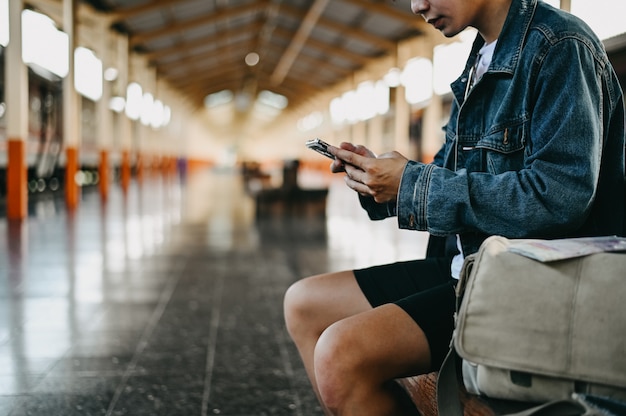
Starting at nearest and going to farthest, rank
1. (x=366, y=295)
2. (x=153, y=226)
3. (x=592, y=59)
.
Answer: (x=592, y=59)
(x=366, y=295)
(x=153, y=226)

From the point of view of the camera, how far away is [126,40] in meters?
16.9

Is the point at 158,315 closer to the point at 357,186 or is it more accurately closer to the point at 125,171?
the point at 357,186

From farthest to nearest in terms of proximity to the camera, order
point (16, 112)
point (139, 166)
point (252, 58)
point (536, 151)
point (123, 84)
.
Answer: point (252, 58), point (139, 166), point (123, 84), point (16, 112), point (536, 151)

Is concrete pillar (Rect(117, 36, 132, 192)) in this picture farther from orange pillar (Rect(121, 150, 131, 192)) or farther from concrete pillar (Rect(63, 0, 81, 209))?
concrete pillar (Rect(63, 0, 81, 209))

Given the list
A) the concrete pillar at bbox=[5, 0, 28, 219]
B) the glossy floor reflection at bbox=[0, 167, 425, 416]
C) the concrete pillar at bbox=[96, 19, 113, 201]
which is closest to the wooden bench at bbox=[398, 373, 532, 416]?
the glossy floor reflection at bbox=[0, 167, 425, 416]

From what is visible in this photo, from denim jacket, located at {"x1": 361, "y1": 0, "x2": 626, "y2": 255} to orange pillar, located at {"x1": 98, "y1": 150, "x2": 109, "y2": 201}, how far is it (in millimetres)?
12818

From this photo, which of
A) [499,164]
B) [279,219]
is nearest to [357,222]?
[279,219]

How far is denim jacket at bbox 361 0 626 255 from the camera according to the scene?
112 centimetres

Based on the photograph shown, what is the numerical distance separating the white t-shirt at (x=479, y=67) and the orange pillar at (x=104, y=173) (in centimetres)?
1265

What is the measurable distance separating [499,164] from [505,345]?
41 centimetres

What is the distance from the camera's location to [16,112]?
27.5ft

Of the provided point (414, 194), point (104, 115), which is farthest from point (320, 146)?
point (104, 115)

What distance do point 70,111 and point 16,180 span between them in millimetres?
2720

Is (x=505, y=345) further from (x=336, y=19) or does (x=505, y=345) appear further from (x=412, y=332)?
(x=336, y=19)
